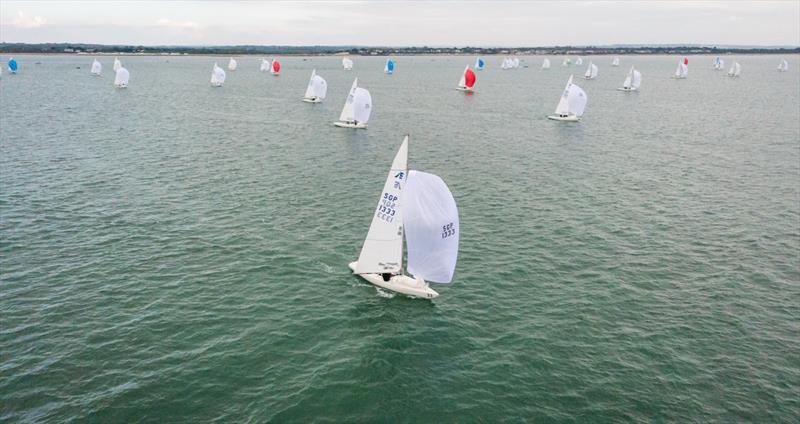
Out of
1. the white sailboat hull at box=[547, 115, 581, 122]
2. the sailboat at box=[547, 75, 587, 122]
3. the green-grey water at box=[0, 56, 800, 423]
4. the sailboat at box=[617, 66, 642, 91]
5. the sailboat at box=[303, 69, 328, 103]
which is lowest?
the green-grey water at box=[0, 56, 800, 423]

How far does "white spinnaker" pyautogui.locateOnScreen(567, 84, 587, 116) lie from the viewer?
10694 centimetres

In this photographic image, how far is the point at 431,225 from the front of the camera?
112 feet

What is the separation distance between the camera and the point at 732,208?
55094 millimetres

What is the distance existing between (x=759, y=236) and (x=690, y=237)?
673cm

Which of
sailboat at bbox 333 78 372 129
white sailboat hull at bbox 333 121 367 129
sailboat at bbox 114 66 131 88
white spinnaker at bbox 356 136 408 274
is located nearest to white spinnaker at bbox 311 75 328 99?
sailboat at bbox 333 78 372 129

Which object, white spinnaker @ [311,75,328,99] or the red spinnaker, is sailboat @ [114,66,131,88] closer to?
white spinnaker @ [311,75,328,99]

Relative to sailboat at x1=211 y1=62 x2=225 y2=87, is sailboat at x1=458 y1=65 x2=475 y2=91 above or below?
above

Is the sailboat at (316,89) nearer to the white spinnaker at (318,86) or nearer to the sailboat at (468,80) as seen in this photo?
the white spinnaker at (318,86)

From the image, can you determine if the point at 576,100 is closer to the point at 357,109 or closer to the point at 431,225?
the point at 357,109

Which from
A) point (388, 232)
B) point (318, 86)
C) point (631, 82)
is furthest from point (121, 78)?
point (631, 82)

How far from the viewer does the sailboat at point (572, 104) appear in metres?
107

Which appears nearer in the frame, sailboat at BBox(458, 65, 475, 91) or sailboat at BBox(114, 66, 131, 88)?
sailboat at BBox(114, 66, 131, 88)

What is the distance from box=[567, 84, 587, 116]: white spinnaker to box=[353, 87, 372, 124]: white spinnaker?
1687 inches

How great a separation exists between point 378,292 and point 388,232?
4.53 metres
